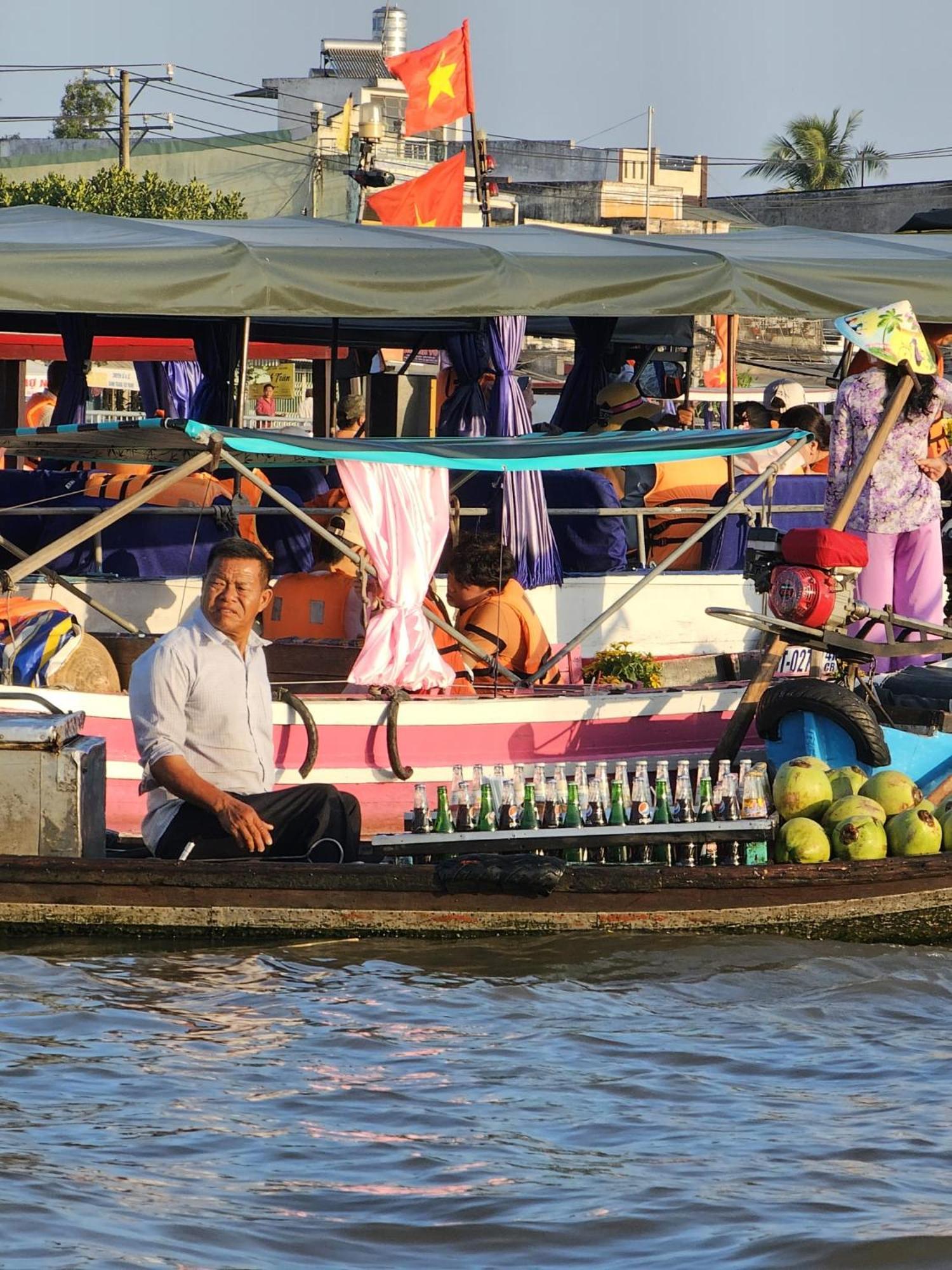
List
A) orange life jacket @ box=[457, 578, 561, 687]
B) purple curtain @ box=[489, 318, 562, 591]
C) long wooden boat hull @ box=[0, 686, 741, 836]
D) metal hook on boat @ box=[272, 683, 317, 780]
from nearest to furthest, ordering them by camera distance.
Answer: metal hook on boat @ box=[272, 683, 317, 780] < long wooden boat hull @ box=[0, 686, 741, 836] < orange life jacket @ box=[457, 578, 561, 687] < purple curtain @ box=[489, 318, 562, 591]

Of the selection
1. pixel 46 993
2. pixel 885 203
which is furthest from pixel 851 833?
pixel 885 203

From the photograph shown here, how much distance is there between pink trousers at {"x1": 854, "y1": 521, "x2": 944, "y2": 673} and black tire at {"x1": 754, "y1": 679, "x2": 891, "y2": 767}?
1251 mm

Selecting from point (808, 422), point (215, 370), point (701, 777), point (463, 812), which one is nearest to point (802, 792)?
point (701, 777)

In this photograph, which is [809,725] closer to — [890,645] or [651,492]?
[890,645]

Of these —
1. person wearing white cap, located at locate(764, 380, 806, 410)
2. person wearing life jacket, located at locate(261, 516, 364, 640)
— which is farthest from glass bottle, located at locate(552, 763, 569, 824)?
person wearing white cap, located at locate(764, 380, 806, 410)

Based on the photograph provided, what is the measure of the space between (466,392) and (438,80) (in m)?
5.50

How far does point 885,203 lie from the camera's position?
3903cm

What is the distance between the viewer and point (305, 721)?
7.68 metres

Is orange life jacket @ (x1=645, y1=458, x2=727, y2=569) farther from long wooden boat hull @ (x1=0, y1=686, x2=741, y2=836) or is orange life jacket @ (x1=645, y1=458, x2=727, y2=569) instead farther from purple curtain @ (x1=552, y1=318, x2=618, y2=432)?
long wooden boat hull @ (x1=0, y1=686, x2=741, y2=836)

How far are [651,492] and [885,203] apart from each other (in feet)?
99.6

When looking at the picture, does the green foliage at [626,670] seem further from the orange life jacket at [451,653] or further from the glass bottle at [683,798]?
the glass bottle at [683,798]

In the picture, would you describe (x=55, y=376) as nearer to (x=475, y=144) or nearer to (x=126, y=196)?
(x=475, y=144)

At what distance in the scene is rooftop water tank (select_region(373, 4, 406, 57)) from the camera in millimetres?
56969

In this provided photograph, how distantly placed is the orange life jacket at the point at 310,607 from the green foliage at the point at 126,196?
1045 inches
